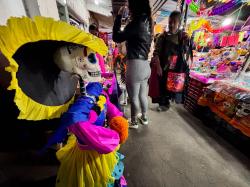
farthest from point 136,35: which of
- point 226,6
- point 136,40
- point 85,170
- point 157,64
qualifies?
point 226,6

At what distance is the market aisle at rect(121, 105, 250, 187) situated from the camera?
1071 millimetres

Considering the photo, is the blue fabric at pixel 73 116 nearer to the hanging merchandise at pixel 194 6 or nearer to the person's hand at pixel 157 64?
the person's hand at pixel 157 64

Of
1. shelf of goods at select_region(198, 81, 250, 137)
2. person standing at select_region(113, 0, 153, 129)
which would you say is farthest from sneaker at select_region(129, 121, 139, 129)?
shelf of goods at select_region(198, 81, 250, 137)

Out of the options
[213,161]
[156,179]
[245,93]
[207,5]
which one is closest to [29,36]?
[156,179]

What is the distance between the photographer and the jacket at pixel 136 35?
3.99 ft

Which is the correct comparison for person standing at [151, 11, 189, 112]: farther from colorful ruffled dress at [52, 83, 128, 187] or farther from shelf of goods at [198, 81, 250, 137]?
colorful ruffled dress at [52, 83, 128, 187]

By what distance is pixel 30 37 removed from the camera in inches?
14.4

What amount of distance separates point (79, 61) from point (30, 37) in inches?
6.8

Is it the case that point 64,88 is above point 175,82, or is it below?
above

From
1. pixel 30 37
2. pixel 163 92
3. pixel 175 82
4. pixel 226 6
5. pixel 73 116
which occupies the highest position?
pixel 226 6

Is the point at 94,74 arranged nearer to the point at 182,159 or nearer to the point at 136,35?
the point at 136,35

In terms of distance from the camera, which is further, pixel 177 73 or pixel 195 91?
pixel 195 91

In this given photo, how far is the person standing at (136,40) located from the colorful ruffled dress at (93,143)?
0.78 metres

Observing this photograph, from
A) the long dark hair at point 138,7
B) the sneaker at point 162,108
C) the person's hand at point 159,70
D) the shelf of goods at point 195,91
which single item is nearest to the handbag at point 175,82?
the person's hand at point 159,70
